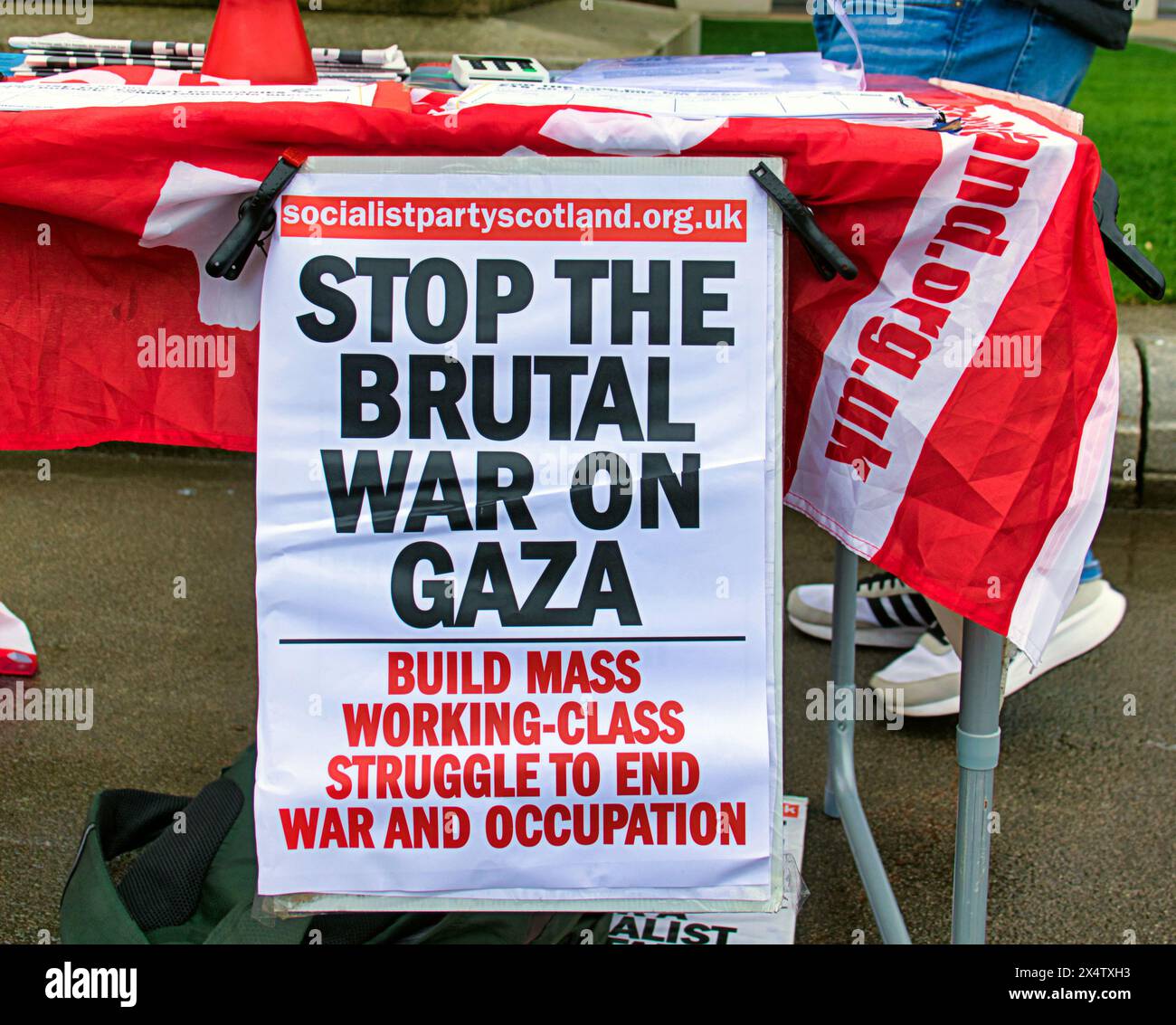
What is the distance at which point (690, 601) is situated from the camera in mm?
1507

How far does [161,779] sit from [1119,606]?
2045 mm

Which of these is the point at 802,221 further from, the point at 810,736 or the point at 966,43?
A: the point at 810,736

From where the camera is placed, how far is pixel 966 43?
2.41 metres

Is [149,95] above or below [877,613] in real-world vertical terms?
above

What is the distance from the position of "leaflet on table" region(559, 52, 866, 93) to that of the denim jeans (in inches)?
19.9

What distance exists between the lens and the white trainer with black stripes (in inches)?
125

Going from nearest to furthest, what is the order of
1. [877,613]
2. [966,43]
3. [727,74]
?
[727,74]
[966,43]
[877,613]

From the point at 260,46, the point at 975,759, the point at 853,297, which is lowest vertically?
the point at 975,759

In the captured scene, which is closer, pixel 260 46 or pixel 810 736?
pixel 260 46

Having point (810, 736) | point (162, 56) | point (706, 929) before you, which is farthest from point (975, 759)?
point (162, 56)

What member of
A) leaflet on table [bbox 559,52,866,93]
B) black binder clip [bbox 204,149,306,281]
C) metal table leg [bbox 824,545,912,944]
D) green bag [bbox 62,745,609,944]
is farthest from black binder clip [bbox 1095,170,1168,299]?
green bag [bbox 62,745,609,944]

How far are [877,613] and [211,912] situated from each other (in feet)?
5.83

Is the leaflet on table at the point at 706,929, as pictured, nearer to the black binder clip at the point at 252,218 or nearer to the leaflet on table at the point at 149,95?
the black binder clip at the point at 252,218

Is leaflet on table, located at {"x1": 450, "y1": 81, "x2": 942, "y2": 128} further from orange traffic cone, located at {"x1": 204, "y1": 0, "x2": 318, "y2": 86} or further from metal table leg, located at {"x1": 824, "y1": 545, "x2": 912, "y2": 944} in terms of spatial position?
metal table leg, located at {"x1": 824, "y1": 545, "x2": 912, "y2": 944}
